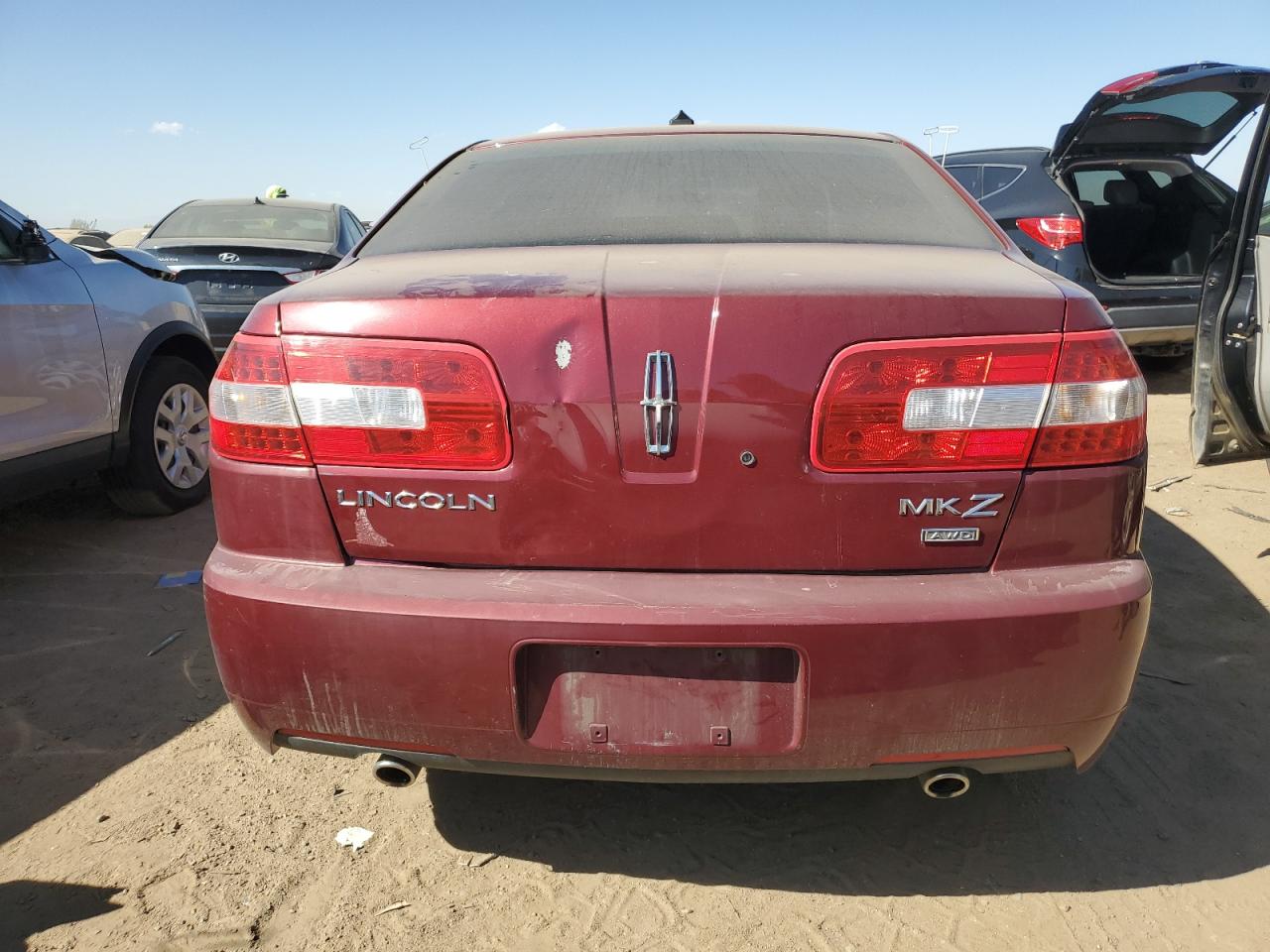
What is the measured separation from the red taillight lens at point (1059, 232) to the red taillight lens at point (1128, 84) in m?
1.15

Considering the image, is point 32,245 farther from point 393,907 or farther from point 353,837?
point 393,907

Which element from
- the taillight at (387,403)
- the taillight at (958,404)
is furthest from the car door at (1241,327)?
the taillight at (387,403)

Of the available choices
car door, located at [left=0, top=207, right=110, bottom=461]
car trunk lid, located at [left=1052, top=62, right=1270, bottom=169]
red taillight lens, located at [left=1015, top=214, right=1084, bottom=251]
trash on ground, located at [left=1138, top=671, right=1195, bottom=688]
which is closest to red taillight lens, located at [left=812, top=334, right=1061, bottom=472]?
trash on ground, located at [left=1138, top=671, right=1195, bottom=688]

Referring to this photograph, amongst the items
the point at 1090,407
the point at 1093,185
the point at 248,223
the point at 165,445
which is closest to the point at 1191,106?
the point at 1093,185

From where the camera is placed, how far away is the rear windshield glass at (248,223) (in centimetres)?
729

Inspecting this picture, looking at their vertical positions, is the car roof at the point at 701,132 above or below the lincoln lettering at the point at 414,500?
above

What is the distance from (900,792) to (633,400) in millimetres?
1416

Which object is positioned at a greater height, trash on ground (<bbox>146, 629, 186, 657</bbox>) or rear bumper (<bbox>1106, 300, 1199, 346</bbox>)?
rear bumper (<bbox>1106, 300, 1199, 346</bbox>)

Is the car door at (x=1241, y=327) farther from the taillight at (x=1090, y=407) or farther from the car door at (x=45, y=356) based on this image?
the car door at (x=45, y=356)

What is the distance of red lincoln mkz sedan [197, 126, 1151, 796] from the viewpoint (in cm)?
162

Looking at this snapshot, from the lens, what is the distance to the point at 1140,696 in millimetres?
2846

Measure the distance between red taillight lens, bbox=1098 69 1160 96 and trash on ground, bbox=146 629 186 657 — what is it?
5.60 m

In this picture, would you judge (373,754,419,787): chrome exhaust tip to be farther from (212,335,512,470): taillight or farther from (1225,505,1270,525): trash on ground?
(1225,505,1270,525): trash on ground

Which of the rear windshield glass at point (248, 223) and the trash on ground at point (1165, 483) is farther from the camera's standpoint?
the rear windshield glass at point (248, 223)
